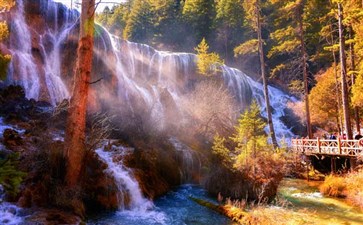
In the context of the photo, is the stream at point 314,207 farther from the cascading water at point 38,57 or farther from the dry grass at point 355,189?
the cascading water at point 38,57

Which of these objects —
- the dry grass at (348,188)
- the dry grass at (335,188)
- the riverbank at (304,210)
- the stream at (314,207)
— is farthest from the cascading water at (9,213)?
the dry grass at (335,188)

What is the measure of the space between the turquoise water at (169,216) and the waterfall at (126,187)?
0.35 meters

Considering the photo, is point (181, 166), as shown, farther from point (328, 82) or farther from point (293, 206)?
point (328, 82)

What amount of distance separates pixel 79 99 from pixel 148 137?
29.0 ft

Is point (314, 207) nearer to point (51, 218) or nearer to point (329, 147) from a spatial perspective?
point (329, 147)

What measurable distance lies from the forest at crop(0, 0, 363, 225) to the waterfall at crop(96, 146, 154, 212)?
51 mm

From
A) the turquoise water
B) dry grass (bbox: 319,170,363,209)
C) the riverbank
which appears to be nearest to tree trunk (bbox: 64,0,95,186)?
the turquoise water

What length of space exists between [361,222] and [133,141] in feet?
34.1

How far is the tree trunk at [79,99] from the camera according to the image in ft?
29.8

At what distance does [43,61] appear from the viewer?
70.6ft

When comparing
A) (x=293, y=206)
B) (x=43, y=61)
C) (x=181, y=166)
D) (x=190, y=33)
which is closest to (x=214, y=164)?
(x=181, y=166)

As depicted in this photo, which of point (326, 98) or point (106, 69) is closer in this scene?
point (106, 69)

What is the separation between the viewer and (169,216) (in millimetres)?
11008

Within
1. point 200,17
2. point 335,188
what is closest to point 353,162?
point 335,188
